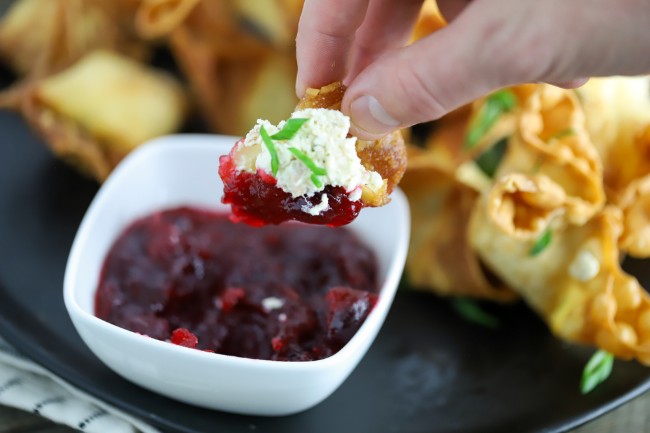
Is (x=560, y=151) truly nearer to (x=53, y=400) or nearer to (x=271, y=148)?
(x=271, y=148)

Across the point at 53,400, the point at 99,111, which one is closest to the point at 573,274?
the point at 53,400

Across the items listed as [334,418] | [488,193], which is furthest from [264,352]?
[488,193]

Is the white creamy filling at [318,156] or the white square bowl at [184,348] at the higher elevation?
the white creamy filling at [318,156]

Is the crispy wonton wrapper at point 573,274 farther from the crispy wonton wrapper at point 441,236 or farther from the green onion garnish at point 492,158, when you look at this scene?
the green onion garnish at point 492,158

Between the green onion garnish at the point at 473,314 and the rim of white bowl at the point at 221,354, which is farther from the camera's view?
the green onion garnish at the point at 473,314

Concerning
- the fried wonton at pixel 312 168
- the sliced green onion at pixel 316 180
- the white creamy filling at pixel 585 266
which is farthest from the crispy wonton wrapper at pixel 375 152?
the white creamy filling at pixel 585 266

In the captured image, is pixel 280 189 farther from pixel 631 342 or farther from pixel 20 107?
pixel 20 107

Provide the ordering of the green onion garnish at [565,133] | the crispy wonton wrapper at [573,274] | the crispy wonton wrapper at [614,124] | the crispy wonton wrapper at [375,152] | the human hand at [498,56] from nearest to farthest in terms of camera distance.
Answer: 1. the human hand at [498,56]
2. the crispy wonton wrapper at [375,152]
3. the crispy wonton wrapper at [573,274]
4. the green onion garnish at [565,133]
5. the crispy wonton wrapper at [614,124]
